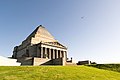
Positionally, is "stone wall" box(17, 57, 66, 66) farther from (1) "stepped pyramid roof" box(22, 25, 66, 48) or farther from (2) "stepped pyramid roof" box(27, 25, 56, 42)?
(2) "stepped pyramid roof" box(27, 25, 56, 42)

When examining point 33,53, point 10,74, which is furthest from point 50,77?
point 33,53

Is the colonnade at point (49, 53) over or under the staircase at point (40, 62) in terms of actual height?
over

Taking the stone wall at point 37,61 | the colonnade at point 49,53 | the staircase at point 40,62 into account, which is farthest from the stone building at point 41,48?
the staircase at point 40,62

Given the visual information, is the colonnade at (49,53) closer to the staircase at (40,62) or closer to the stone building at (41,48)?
the stone building at (41,48)

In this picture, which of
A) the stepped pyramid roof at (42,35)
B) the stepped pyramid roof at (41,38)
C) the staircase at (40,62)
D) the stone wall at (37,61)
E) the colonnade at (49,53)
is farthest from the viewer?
the stepped pyramid roof at (42,35)

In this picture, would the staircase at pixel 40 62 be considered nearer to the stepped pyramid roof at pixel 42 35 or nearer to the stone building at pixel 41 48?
the stone building at pixel 41 48

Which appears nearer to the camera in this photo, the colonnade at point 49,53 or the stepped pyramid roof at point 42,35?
the colonnade at point 49,53

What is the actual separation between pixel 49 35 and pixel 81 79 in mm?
62093

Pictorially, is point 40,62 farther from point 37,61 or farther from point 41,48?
point 41,48

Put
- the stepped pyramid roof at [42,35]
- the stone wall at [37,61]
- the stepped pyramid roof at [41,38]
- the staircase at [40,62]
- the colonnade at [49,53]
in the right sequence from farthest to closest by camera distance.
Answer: the stepped pyramid roof at [42,35] < the stepped pyramid roof at [41,38] < the colonnade at [49,53] < the staircase at [40,62] < the stone wall at [37,61]

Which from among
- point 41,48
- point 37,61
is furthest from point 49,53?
point 37,61

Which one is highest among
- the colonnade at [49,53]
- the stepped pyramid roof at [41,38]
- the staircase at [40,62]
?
the stepped pyramid roof at [41,38]

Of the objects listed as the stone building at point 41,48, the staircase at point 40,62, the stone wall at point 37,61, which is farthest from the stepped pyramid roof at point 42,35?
the stone wall at point 37,61

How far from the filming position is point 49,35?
90.2 meters
